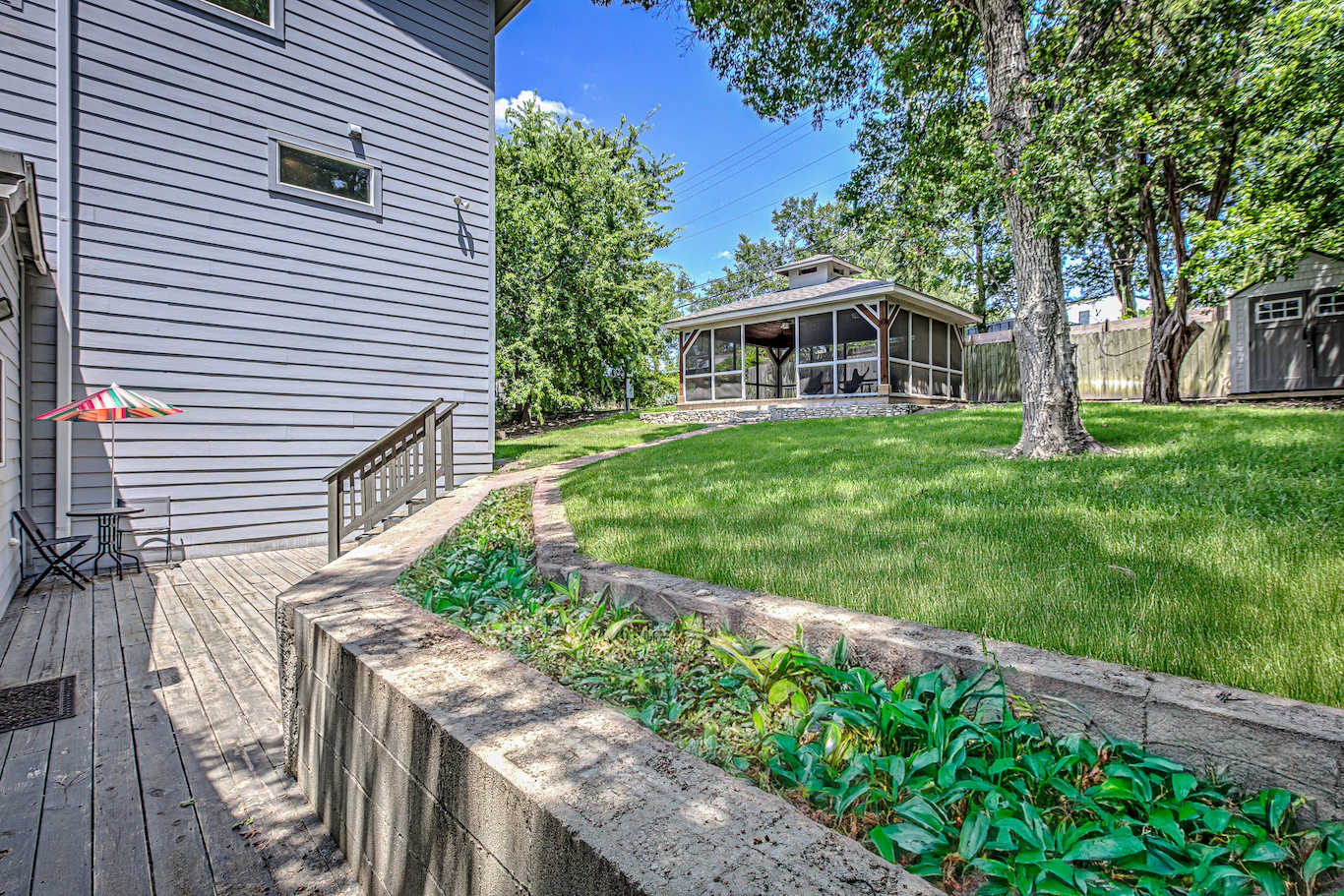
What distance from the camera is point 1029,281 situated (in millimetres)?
5566

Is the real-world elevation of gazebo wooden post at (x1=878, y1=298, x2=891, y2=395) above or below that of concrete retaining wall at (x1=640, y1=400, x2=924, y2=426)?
above

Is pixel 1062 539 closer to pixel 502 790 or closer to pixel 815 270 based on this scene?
pixel 502 790

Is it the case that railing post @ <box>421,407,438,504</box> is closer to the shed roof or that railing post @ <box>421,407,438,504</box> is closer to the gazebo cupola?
the shed roof

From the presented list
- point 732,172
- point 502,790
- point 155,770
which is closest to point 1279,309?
point 502,790

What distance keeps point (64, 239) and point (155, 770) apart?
499cm

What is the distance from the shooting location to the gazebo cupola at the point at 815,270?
1575cm

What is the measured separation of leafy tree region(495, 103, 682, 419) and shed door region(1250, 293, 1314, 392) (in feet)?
43.8

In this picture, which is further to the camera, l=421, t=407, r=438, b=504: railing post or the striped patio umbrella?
l=421, t=407, r=438, b=504: railing post

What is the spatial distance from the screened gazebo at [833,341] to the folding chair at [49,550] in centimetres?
1186

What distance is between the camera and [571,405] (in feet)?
48.4

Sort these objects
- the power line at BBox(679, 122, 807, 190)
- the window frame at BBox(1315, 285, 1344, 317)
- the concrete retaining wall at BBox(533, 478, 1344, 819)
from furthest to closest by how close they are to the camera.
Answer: the power line at BBox(679, 122, 807, 190), the window frame at BBox(1315, 285, 1344, 317), the concrete retaining wall at BBox(533, 478, 1344, 819)

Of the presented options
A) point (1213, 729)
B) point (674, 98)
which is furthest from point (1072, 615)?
point (674, 98)

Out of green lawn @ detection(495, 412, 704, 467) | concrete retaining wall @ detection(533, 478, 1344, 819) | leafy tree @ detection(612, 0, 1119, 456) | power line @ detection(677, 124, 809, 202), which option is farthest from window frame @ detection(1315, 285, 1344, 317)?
power line @ detection(677, 124, 809, 202)

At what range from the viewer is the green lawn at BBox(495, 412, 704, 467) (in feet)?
33.3
